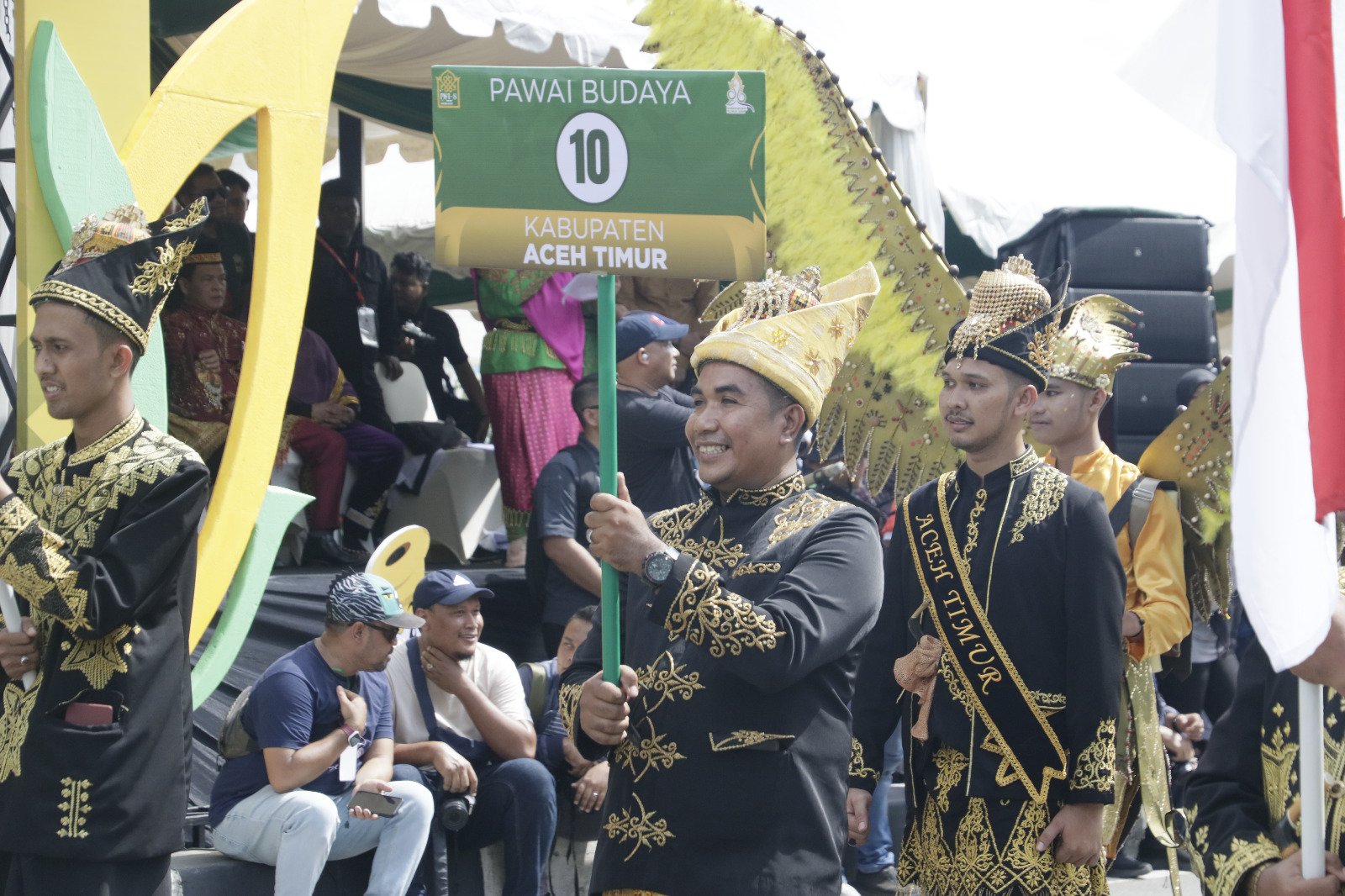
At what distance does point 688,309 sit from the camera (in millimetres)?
7617

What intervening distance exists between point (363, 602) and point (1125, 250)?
517 cm

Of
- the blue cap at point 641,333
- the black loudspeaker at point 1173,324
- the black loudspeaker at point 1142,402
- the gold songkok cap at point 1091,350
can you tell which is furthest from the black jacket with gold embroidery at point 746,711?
the black loudspeaker at point 1173,324

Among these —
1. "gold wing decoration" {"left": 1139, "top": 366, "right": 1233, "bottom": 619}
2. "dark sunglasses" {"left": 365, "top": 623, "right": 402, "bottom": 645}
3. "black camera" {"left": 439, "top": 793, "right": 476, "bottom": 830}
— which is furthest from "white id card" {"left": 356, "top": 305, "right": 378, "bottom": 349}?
"gold wing decoration" {"left": 1139, "top": 366, "right": 1233, "bottom": 619}

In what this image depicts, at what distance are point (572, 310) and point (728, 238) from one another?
13.6ft

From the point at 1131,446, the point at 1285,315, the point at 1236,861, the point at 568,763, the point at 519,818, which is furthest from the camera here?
the point at 1131,446

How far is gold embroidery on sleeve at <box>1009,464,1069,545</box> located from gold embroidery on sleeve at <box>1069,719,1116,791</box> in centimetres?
49

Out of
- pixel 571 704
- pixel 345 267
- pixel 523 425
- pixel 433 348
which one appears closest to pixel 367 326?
pixel 345 267

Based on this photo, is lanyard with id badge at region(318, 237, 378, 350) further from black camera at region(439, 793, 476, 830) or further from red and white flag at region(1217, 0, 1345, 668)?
red and white flag at region(1217, 0, 1345, 668)

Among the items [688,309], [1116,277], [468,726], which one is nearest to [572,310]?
[688,309]

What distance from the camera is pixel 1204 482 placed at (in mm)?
5105

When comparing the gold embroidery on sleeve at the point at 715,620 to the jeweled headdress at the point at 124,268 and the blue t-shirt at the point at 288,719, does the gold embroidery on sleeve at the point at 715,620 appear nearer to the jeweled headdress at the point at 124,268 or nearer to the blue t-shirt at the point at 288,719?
the jeweled headdress at the point at 124,268

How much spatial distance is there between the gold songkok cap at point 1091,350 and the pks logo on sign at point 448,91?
2.61 meters

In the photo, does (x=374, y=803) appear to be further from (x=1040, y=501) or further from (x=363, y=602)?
(x=1040, y=501)

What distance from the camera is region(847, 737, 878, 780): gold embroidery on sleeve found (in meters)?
4.05
